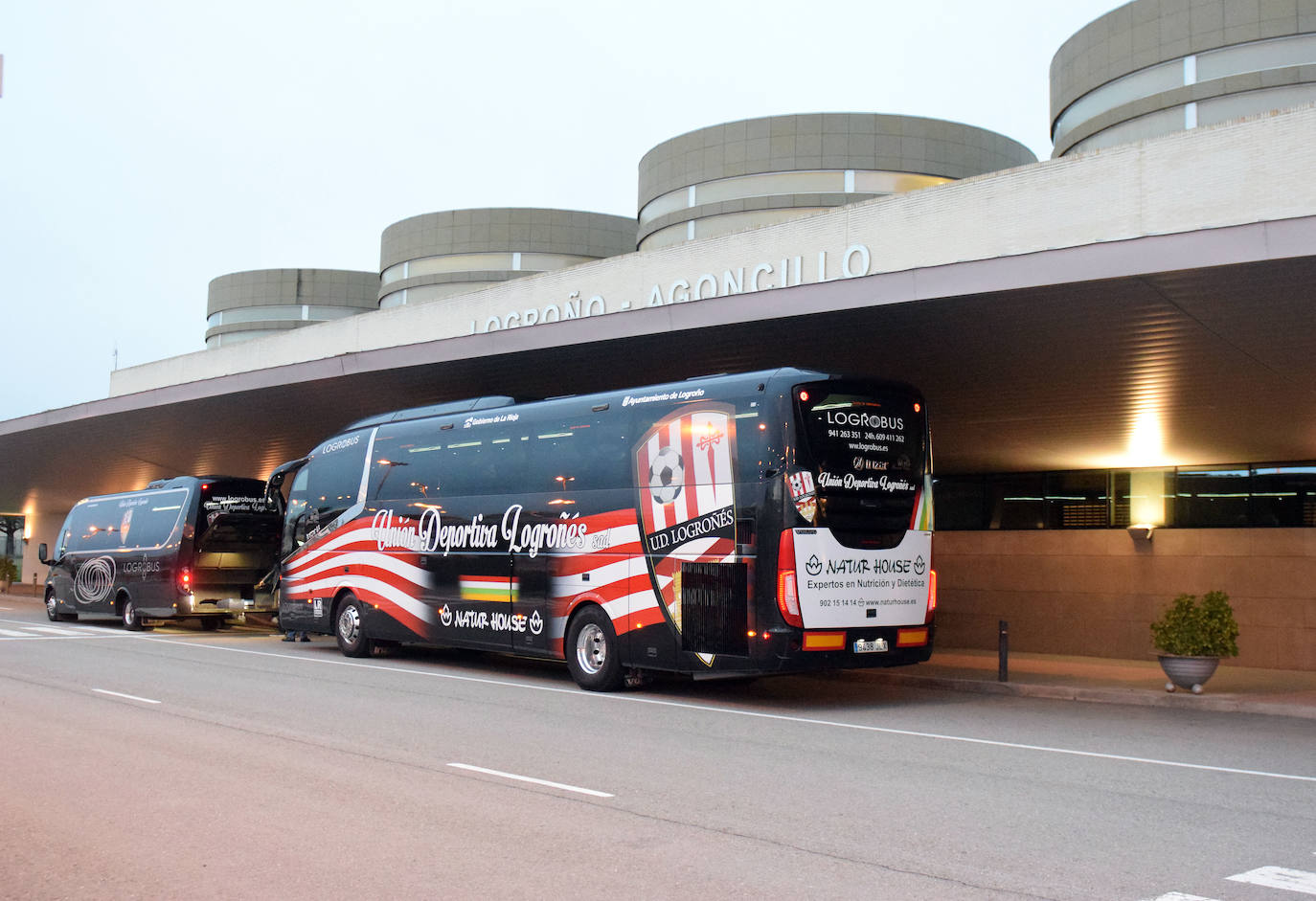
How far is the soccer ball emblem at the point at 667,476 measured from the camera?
1420 cm

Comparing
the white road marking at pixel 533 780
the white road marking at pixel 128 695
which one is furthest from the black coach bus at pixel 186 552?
the white road marking at pixel 533 780

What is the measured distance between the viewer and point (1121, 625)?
69.1 feet

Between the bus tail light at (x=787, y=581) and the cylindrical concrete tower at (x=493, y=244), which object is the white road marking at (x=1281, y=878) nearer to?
the bus tail light at (x=787, y=581)

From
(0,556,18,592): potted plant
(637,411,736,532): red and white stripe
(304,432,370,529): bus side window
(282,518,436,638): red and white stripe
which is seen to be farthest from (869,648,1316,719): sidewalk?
(0,556,18,592): potted plant

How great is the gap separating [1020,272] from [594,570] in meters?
6.25

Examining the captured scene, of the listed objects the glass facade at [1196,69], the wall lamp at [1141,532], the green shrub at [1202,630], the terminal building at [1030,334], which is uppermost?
the glass facade at [1196,69]

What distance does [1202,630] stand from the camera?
14.7 meters

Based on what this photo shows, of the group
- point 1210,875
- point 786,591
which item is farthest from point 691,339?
point 1210,875

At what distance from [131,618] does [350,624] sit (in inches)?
333

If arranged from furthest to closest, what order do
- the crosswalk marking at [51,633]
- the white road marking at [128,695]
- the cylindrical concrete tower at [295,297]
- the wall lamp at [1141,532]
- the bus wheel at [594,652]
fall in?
the cylindrical concrete tower at [295,297], the crosswalk marking at [51,633], the wall lamp at [1141,532], the bus wheel at [594,652], the white road marking at [128,695]

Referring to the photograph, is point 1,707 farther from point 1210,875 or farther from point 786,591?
point 1210,875

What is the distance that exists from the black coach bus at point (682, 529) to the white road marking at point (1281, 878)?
7.02 metres

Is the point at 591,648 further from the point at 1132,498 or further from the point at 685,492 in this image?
the point at 1132,498

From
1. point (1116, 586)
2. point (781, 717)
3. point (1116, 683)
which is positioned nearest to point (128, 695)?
point (781, 717)
